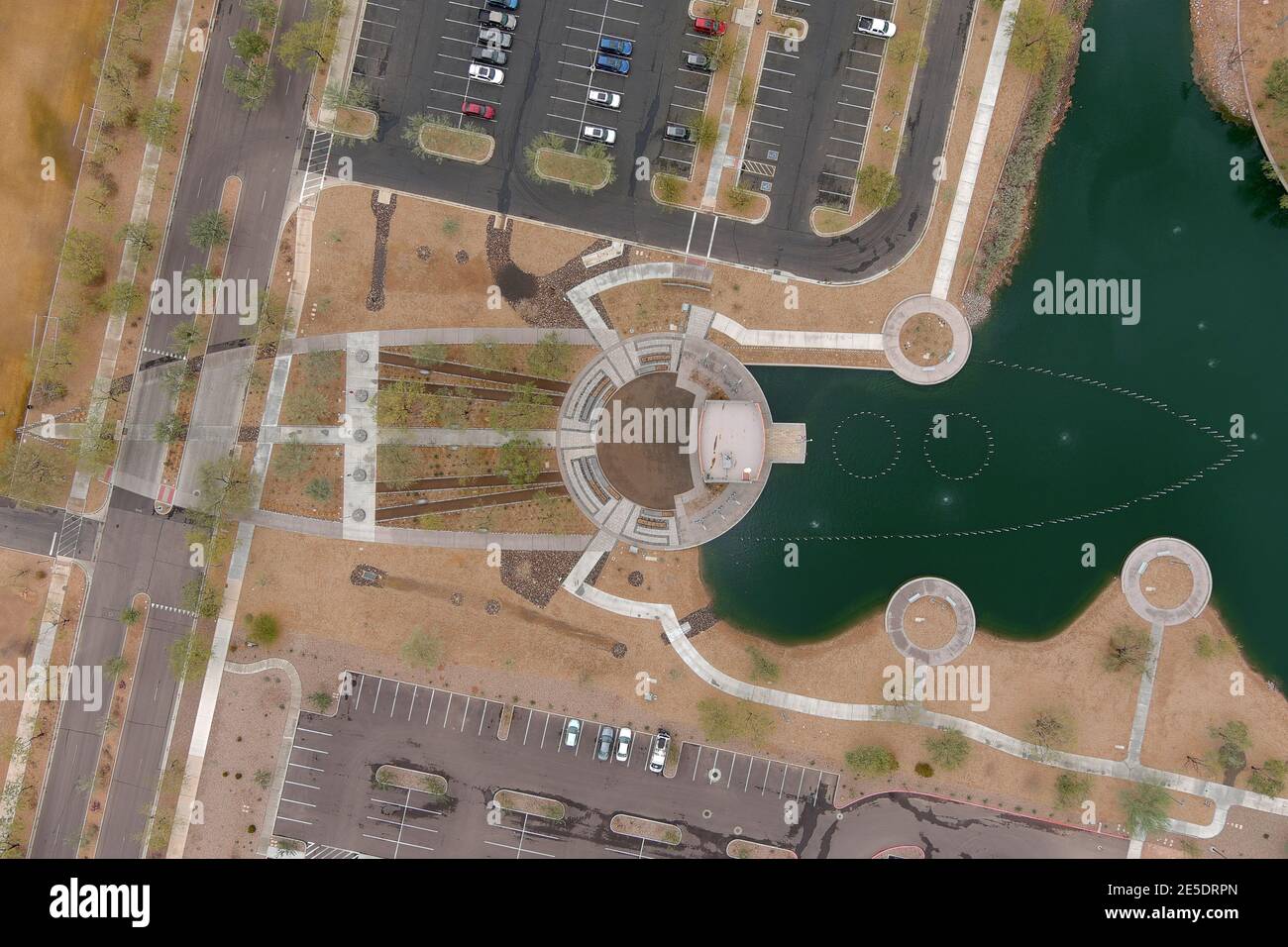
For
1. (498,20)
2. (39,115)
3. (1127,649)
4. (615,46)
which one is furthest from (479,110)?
(1127,649)

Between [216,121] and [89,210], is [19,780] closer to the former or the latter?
[89,210]

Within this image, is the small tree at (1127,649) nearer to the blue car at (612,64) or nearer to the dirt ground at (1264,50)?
the dirt ground at (1264,50)

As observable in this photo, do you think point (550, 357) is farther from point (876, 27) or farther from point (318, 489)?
point (876, 27)

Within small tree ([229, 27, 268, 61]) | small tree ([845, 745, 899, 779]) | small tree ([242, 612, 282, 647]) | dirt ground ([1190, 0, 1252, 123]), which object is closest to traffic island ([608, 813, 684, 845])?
small tree ([845, 745, 899, 779])

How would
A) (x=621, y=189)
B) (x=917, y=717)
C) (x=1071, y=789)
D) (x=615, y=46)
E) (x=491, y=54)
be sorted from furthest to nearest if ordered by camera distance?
(x=621, y=189)
(x=917, y=717)
(x=491, y=54)
(x=615, y=46)
(x=1071, y=789)

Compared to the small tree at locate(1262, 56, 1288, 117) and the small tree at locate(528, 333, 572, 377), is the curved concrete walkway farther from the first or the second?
the small tree at locate(1262, 56, 1288, 117)
